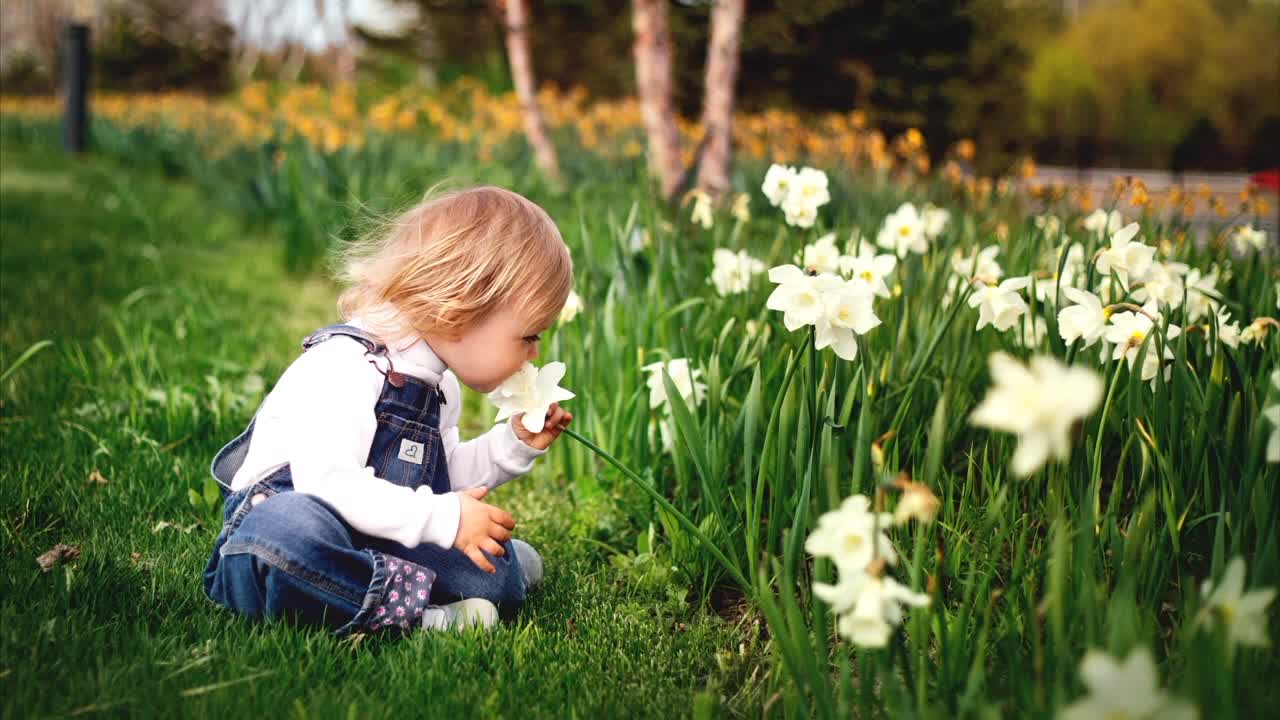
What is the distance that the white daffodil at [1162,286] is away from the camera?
204 centimetres

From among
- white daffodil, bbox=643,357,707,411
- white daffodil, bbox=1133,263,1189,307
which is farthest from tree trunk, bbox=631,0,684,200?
white daffodil, bbox=1133,263,1189,307

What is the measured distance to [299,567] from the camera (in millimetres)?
1644

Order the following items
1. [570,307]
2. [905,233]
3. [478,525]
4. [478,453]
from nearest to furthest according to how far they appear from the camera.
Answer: [478,525] < [478,453] < [570,307] < [905,233]

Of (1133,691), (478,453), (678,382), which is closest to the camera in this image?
(1133,691)

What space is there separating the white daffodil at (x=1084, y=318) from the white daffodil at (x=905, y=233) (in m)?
1.08

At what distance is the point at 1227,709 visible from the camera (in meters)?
0.96

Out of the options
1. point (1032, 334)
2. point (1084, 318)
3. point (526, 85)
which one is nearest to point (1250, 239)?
point (1032, 334)

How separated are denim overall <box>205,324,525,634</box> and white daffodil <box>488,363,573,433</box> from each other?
202mm

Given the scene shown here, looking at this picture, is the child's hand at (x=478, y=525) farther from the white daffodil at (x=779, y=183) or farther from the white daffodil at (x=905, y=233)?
the white daffodil at (x=905, y=233)

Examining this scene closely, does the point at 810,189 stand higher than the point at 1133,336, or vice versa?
the point at 810,189

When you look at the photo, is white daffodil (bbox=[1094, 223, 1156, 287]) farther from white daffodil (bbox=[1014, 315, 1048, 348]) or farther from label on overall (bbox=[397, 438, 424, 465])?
label on overall (bbox=[397, 438, 424, 465])

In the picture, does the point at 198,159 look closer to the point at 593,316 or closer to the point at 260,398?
the point at 260,398

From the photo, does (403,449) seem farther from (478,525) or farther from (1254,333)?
(1254,333)

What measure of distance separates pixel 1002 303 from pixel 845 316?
0.44 meters
